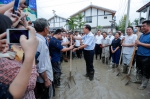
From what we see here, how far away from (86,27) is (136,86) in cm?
268

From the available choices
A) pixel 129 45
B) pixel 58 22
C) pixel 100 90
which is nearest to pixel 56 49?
pixel 100 90

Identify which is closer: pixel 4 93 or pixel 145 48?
pixel 4 93

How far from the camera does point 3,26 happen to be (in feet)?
2.99

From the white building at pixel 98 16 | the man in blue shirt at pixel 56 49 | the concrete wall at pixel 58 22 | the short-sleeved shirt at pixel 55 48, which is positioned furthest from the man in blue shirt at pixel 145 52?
the concrete wall at pixel 58 22

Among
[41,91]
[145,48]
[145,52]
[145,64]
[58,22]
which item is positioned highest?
[58,22]

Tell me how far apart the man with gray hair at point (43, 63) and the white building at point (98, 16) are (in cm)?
2460

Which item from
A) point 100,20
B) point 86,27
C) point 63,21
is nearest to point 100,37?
point 86,27

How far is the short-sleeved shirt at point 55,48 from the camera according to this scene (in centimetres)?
314

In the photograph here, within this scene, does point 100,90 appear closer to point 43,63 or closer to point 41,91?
point 41,91

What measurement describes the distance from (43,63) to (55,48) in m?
1.26

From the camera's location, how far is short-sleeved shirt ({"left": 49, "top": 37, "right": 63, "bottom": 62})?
10.3ft

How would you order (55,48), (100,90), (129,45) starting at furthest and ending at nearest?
(129,45)
(100,90)
(55,48)

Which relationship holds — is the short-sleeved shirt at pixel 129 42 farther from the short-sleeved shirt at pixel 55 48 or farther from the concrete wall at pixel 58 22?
the concrete wall at pixel 58 22

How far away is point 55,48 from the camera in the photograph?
3246 mm
